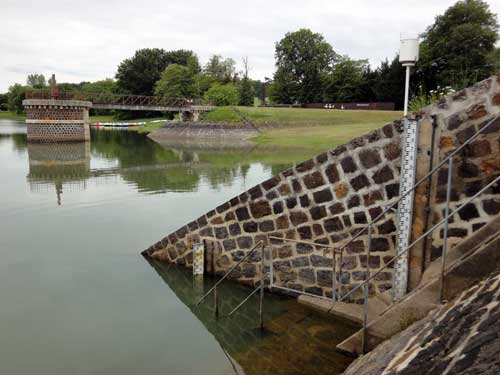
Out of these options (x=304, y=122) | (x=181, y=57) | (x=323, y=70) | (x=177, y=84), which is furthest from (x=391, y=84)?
(x=181, y=57)

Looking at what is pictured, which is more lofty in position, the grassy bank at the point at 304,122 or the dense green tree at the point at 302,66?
the dense green tree at the point at 302,66

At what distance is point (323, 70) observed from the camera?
84.8m

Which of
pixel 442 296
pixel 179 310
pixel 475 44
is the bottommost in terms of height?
pixel 179 310

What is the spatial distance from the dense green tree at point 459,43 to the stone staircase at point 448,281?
5449cm

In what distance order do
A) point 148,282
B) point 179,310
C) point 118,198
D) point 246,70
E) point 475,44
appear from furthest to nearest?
point 246,70 < point 475,44 < point 118,198 < point 148,282 < point 179,310

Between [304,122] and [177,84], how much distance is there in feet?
113

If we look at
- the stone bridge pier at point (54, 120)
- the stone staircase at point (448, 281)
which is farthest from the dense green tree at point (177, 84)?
the stone staircase at point (448, 281)

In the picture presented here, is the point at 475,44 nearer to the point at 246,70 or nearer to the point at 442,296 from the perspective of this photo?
the point at 246,70

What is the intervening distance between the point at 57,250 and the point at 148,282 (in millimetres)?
3334

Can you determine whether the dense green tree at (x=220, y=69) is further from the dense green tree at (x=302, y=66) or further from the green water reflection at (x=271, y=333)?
the green water reflection at (x=271, y=333)

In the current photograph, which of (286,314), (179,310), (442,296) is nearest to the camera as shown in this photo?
(442,296)

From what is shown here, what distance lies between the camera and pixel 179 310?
7.61 metres

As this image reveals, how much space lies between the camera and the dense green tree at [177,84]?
79.9 metres

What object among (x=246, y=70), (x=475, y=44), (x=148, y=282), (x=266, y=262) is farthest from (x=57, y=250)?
(x=246, y=70)
